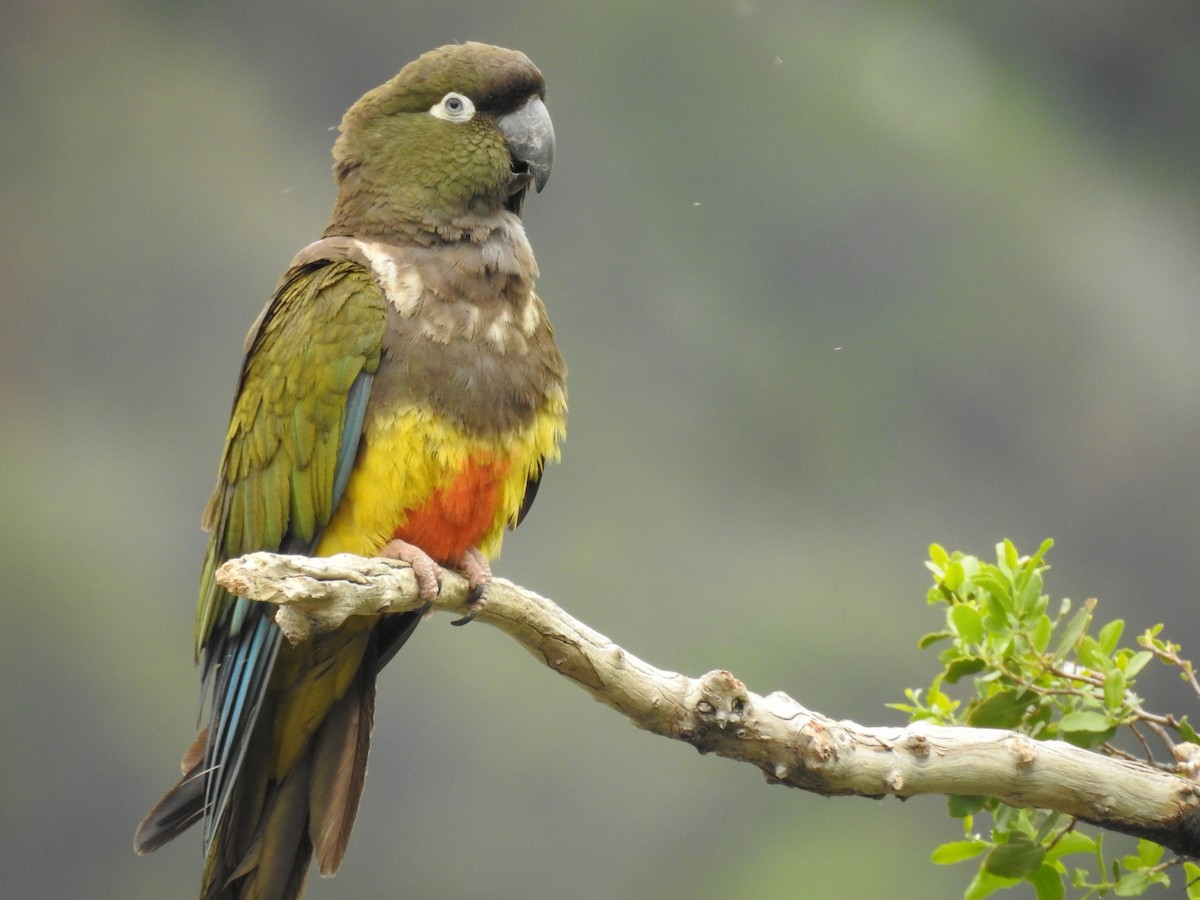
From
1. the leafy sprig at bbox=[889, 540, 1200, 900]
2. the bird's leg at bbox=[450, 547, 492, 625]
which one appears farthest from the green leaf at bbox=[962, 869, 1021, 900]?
the bird's leg at bbox=[450, 547, 492, 625]

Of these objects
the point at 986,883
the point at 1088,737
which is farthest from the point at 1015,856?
the point at 1088,737

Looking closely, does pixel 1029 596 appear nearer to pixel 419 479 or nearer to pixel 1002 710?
pixel 1002 710

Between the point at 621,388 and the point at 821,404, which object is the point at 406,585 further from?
the point at 821,404

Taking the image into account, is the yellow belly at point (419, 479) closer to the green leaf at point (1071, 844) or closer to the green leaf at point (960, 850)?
the green leaf at point (960, 850)

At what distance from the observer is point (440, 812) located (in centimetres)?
312

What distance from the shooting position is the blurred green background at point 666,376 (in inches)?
119

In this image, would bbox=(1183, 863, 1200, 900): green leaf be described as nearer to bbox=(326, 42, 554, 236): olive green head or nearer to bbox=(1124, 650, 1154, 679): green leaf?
bbox=(1124, 650, 1154, 679): green leaf

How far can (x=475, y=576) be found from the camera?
1.80 meters

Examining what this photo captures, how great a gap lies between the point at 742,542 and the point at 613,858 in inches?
36.3

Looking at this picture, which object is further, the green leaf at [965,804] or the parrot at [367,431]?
the parrot at [367,431]

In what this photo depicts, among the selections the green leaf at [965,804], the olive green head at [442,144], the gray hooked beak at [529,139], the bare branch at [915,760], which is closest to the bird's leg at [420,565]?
the bare branch at [915,760]

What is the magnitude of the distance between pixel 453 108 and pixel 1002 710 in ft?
4.22

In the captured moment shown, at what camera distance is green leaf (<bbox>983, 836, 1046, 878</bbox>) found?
161 centimetres

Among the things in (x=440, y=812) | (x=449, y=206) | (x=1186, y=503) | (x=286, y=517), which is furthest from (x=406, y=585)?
(x=1186, y=503)
